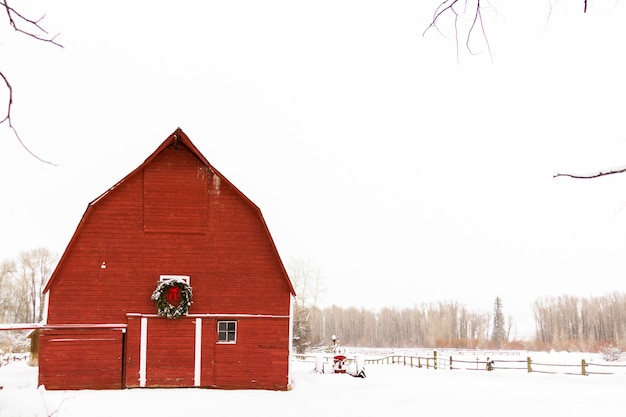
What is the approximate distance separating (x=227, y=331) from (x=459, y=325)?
240 feet

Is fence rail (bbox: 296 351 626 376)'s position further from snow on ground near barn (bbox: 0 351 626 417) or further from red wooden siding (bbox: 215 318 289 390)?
red wooden siding (bbox: 215 318 289 390)

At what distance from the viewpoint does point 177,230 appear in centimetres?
1645

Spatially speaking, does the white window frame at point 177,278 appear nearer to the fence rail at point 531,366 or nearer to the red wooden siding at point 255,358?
the red wooden siding at point 255,358

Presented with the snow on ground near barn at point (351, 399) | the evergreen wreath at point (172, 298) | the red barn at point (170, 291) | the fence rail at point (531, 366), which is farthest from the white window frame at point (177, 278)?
the fence rail at point (531, 366)

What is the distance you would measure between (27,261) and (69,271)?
2128 cm

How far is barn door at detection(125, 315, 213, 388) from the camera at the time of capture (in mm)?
15641

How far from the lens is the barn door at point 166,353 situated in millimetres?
15641

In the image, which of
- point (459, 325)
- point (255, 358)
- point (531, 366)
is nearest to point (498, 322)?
point (459, 325)

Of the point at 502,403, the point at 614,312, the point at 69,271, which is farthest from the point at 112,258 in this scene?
the point at 614,312

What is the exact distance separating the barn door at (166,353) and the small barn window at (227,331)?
0.44 meters

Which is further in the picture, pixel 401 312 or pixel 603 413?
pixel 401 312

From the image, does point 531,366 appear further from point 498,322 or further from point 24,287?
point 498,322

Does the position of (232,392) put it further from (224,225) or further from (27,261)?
(27,261)

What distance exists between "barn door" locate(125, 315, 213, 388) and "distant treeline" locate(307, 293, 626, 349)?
56.2 meters
